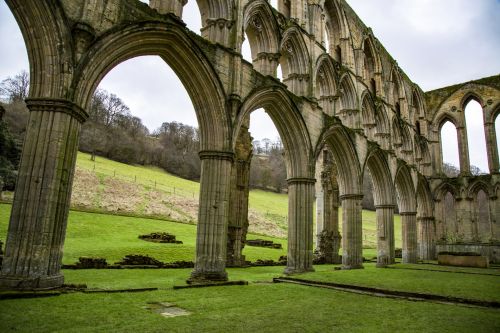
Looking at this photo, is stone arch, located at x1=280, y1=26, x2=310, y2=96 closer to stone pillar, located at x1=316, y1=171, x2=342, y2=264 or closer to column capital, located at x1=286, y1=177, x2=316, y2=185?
column capital, located at x1=286, y1=177, x2=316, y2=185

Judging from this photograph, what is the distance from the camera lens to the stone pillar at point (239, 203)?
15367 mm

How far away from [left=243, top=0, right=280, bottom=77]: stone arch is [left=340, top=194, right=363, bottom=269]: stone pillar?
7.08m

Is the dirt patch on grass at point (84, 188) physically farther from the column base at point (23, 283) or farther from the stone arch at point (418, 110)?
the stone arch at point (418, 110)

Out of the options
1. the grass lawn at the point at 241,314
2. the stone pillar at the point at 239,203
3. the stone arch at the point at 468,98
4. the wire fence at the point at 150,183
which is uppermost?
the stone arch at the point at 468,98

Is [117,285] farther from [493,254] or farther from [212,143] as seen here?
[493,254]

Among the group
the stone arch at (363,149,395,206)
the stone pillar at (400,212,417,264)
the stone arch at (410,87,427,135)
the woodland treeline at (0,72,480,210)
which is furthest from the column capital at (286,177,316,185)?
the woodland treeline at (0,72,480,210)

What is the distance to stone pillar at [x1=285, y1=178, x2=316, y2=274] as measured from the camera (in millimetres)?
12664

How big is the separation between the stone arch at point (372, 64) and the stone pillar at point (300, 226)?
10327 mm

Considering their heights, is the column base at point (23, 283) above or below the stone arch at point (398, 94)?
below

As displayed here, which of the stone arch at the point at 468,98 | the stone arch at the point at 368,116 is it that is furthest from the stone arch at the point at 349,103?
the stone arch at the point at 468,98

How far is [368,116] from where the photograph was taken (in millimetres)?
19609

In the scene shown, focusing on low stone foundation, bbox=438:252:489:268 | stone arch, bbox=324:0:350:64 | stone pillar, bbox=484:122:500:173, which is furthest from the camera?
→ stone pillar, bbox=484:122:500:173

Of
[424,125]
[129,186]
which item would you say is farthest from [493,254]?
[129,186]

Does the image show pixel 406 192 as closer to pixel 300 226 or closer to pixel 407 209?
pixel 407 209
